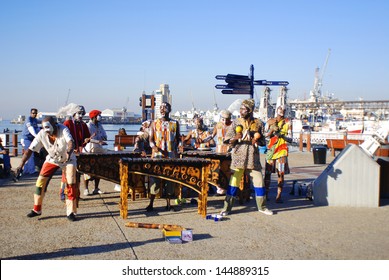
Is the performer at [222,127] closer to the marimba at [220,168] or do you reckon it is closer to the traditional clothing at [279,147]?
the marimba at [220,168]

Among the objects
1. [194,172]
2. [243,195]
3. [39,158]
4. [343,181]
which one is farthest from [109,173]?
[39,158]

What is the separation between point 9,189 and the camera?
920 cm

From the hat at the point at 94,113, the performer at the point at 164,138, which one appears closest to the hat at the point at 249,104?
the performer at the point at 164,138

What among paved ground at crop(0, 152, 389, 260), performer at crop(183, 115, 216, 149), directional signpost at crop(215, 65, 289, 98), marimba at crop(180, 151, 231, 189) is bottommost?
paved ground at crop(0, 152, 389, 260)

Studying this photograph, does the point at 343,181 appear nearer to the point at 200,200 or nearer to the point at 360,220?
the point at 360,220

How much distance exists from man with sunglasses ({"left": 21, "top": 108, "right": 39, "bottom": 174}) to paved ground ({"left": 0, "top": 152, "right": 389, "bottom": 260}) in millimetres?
3858

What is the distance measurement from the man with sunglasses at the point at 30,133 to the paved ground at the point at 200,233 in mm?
3858

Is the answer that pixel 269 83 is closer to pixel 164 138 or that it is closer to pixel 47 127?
pixel 164 138

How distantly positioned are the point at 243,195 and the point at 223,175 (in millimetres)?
547

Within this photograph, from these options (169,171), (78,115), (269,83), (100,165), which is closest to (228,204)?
(169,171)

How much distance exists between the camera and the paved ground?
4.73 meters

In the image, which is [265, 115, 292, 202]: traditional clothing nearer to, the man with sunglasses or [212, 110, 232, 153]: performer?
[212, 110, 232, 153]: performer

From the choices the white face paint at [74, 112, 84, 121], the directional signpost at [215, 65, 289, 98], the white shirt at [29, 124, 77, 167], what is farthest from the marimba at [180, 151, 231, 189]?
the directional signpost at [215, 65, 289, 98]

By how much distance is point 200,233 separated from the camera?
5.68 metres
